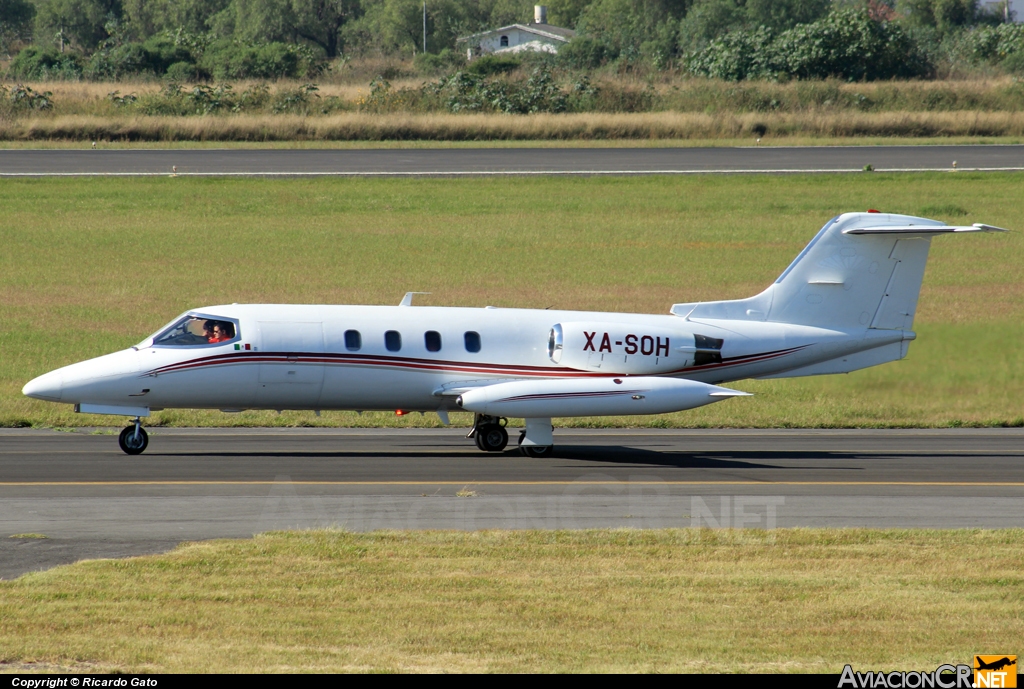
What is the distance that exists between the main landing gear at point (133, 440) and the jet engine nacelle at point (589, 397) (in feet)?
18.7

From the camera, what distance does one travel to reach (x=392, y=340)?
71.4 feet

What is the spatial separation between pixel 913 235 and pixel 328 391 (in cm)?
1120

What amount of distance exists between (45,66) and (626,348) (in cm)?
7984

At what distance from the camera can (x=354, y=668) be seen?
33.3 feet

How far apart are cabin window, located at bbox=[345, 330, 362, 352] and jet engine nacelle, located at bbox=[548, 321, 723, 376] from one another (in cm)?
353

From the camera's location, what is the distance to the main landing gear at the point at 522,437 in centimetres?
2195

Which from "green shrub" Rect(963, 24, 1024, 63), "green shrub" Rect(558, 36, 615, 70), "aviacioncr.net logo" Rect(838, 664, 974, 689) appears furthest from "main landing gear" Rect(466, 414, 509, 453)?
"green shrub" Rect(963, 24, 1024, 63)

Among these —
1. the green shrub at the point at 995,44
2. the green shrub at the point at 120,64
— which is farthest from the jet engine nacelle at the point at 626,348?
the green shrub at the point at 995,44

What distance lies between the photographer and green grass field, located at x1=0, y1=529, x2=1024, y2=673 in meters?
10.5

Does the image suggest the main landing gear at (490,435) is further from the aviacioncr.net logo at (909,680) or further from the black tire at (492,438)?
the aviacioncr.net logo at (909,680)

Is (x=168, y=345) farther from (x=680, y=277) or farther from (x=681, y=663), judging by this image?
(x=680, y=277)

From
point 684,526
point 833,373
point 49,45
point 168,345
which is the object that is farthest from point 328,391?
point 49,45

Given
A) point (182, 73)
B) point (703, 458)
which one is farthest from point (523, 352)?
point (182, 73)

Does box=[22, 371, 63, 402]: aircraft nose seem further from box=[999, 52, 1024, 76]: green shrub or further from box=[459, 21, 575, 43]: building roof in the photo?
box=[459, 21, 575, 43]: building roof
